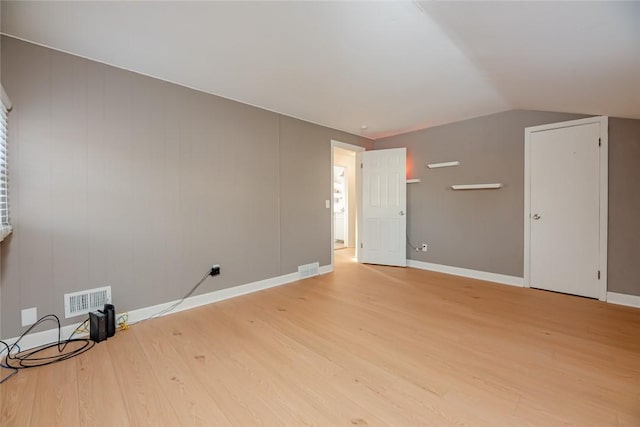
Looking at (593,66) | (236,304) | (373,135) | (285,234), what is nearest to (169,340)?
(236,304)

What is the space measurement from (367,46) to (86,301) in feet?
10.5

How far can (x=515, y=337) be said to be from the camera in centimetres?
233

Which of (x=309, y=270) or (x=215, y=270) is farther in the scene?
(x=309, y=270)

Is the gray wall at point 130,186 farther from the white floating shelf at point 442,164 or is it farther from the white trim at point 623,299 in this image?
the white trim at point 623,299

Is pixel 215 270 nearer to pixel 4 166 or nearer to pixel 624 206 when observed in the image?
pixel 4 166

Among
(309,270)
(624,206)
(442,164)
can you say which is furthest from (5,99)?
(624,206)

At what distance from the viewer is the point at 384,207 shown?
500 cm

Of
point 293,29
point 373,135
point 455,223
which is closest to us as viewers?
point 293,29

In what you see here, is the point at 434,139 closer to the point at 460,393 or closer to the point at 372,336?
the point at 372,336

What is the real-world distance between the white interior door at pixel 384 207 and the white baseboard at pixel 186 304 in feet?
3.57

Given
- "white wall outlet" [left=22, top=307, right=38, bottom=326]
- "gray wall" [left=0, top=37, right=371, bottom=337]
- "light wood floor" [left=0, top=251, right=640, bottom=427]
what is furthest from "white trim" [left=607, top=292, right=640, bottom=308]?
"white wall outlet" [left=22, top=307, right=38, bottom=326]

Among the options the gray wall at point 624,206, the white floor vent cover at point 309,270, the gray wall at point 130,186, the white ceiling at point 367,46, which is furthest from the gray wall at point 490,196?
the gray wall at point 130,186

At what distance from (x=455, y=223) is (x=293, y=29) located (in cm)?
367

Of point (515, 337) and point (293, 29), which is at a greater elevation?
point (293, 29)
